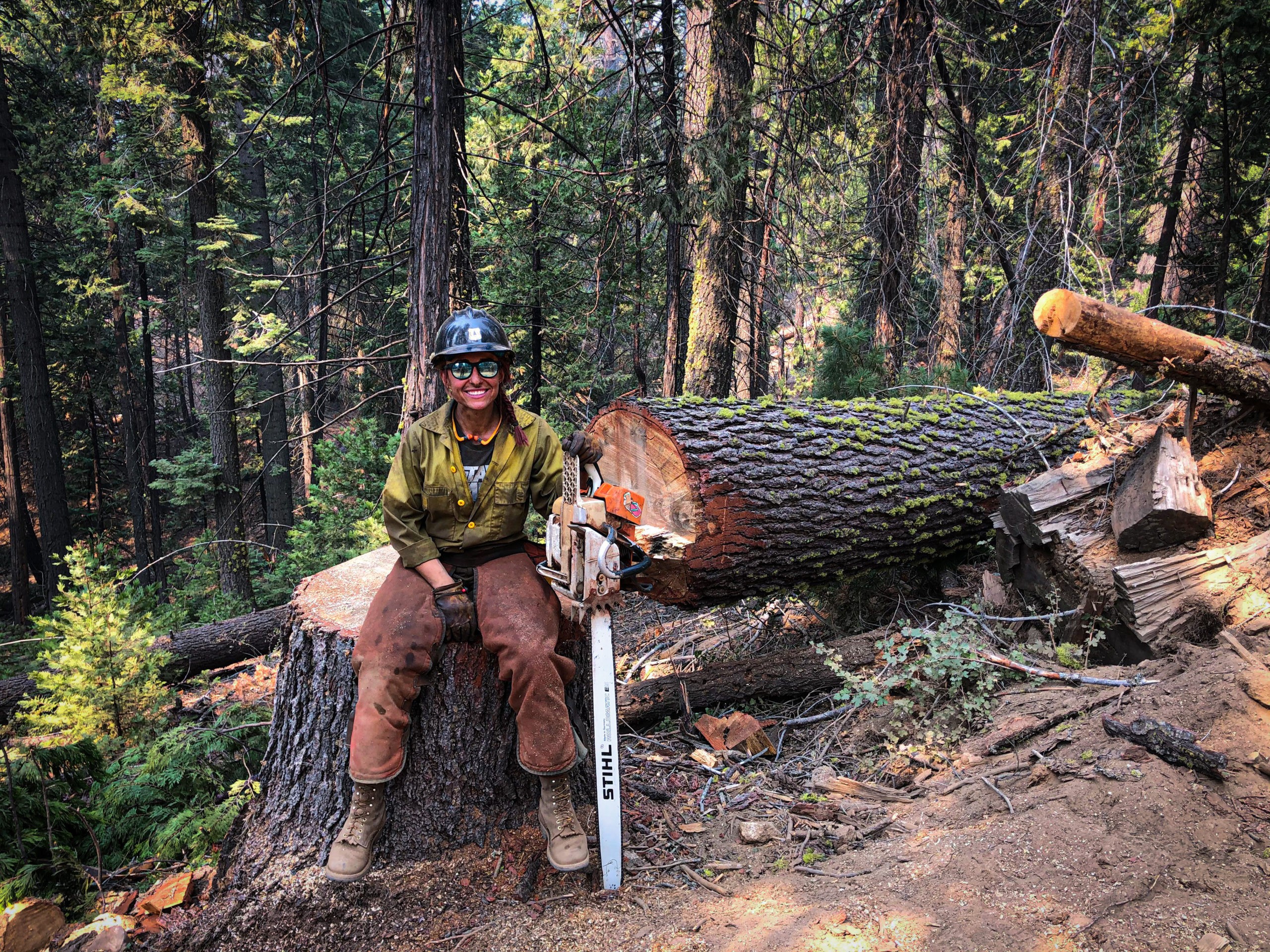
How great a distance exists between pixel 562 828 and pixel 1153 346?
3650mm

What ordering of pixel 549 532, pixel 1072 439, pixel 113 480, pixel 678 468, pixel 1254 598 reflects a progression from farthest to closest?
pixel 113 480
pixel 1072 439
pixel 678 468
pixel 1254 598
pixel 549 532

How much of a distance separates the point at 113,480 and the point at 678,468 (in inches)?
998

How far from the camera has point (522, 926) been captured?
2752 millimetres

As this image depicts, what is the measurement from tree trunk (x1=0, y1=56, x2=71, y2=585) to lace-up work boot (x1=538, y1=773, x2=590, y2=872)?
14.9m

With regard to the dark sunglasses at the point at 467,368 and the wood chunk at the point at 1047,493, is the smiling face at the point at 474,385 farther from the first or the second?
the wood chunk at the point at 1047,493

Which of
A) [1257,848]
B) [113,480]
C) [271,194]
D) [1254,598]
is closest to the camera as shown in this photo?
[1257,848]

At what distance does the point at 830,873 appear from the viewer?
278 centimetres

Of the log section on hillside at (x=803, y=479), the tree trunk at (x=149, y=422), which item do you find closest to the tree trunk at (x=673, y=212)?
the log section on hillside at (x=803, y=479)

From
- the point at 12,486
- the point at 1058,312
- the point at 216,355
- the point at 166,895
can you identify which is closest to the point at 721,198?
the point at 1058,312

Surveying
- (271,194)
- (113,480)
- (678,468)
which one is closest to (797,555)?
(678,468)

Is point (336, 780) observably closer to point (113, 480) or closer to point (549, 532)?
point (549, 532)

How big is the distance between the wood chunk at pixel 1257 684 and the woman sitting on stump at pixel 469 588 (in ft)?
8.66

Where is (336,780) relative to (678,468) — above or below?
below

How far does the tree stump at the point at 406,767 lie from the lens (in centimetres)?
299
